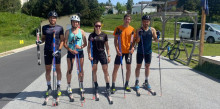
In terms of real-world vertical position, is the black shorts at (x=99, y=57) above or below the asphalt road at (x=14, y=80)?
above

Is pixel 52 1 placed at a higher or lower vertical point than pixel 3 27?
higher

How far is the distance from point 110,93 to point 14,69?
5595 millimetres

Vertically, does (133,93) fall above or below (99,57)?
below

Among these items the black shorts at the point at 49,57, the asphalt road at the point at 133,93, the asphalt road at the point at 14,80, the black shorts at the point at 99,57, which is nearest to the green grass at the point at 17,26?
the asphalt road at the point at 14,80

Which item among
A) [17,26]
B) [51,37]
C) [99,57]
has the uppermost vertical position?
[17,26]

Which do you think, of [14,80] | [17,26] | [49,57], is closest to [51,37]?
[49,57]

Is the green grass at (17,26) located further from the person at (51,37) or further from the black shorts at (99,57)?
the black shorts at (99,57)

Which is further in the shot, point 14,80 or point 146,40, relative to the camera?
point 14,80

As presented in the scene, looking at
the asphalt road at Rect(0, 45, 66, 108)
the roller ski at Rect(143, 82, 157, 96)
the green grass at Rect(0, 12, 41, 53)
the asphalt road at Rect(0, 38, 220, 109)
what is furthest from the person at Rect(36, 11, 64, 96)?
the green grass at Rect(0, 12, 41, 53)

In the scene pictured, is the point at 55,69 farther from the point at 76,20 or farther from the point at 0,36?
the point at 0,36

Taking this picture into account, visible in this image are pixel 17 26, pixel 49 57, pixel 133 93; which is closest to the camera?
pixel 49 57

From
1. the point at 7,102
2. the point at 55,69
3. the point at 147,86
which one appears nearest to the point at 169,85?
the point at 147,86

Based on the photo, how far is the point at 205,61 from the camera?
930 centimetres

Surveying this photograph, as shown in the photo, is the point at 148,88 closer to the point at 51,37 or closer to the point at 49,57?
the point at 49,57
